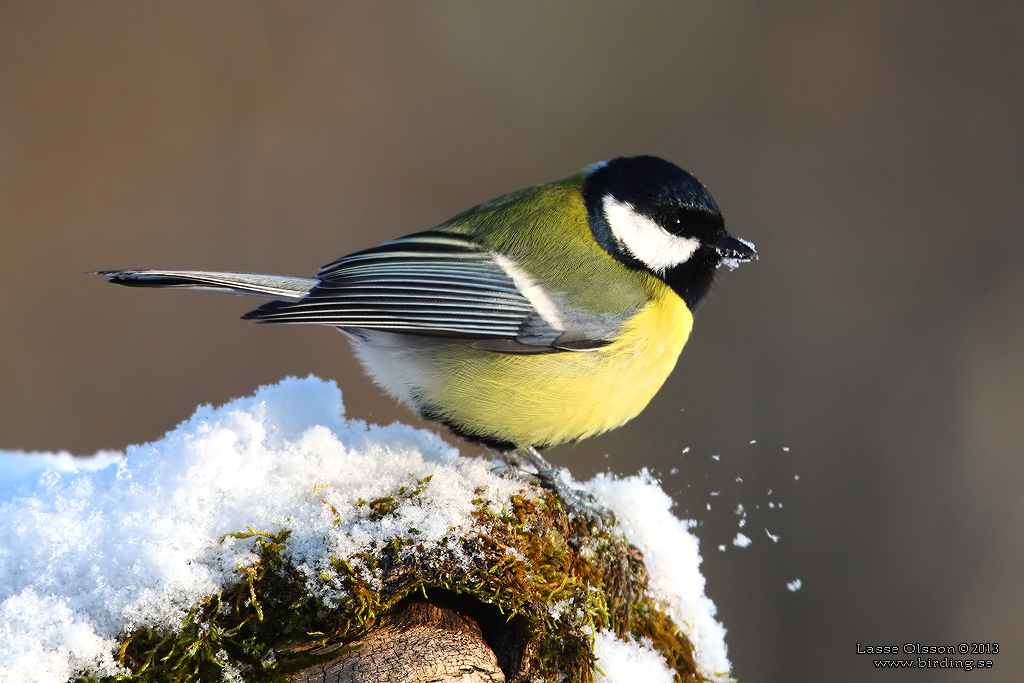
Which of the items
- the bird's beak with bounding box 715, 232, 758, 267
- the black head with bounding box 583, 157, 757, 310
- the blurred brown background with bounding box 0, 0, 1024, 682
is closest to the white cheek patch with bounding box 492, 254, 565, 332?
the black head with bounding box 583, 157, 757, 310

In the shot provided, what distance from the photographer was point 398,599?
127 cm

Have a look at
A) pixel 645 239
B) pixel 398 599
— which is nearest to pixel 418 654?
pixel 398 599

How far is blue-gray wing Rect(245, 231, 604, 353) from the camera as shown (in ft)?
5.75

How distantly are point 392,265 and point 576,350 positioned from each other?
50 cm

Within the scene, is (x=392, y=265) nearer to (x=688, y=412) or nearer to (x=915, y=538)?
(x=688, y=412)

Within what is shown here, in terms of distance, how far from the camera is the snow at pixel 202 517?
1.13 metres

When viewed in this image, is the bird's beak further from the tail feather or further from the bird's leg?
the tail feather

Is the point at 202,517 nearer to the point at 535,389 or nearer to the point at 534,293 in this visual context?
the point at 535,389

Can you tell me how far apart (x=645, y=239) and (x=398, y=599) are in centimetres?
120

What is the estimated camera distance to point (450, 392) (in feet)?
6.08

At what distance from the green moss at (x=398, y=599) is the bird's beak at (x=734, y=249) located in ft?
3.04

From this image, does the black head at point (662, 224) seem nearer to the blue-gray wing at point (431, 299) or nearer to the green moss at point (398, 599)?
the blue-gray wing at point (431, 299)

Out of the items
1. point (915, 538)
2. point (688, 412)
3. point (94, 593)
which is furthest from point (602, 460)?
point (94, 593)

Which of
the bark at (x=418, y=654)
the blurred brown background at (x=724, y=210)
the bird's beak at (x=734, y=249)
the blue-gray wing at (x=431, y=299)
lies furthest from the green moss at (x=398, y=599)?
the blurred brown background at (x=724, y=210)
